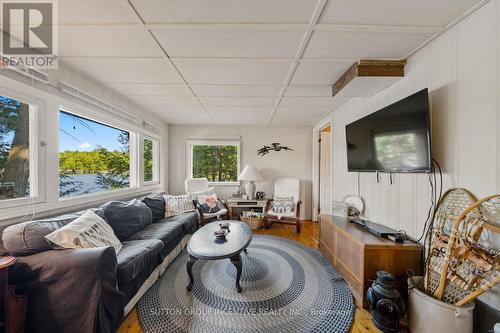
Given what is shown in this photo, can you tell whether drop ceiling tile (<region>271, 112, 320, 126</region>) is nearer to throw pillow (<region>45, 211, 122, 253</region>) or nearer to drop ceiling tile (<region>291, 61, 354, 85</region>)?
drop ceiling tile (<region>291, 61, 354, 85</region>)

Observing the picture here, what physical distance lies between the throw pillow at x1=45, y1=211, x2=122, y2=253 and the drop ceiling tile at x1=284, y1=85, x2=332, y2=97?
253 cm

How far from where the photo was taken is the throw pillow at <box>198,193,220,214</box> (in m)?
3.55

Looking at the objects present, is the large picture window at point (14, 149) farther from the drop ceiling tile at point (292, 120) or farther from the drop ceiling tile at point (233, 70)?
the drop ceiling tile at point (292, 120)

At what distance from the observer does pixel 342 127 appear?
118 inches

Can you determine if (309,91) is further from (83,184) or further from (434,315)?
(83,184)

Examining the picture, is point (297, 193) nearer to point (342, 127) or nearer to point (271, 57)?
point (342, 127)

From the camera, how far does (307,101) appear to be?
9.39 feet

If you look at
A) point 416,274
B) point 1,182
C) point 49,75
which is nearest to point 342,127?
point 416,274

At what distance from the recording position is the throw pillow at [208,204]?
355 centimetres

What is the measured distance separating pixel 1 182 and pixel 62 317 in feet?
3.88

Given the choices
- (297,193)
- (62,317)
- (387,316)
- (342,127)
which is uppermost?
(342,127)

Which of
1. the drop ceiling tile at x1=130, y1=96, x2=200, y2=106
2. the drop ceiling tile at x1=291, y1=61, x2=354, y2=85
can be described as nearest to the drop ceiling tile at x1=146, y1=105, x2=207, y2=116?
the drop ceiling tile at x1=130, y1=96, x2=200, y2=106

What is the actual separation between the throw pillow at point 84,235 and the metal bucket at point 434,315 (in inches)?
99.5

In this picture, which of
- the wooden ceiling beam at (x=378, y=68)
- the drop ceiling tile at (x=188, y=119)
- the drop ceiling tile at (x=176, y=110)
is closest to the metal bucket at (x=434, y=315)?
the wooden ceiling beam at (x=378, y=68)
